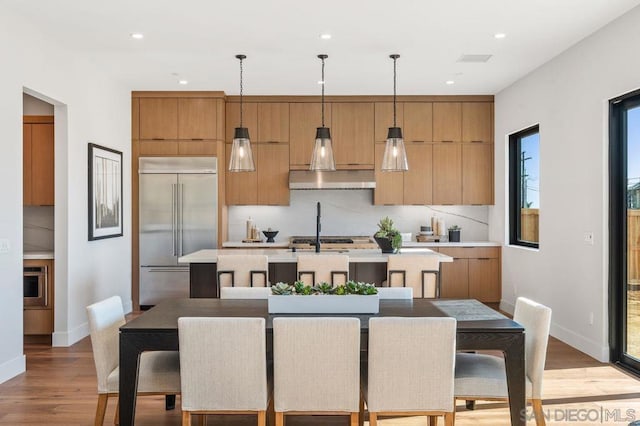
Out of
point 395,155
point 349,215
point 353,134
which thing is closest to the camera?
point 395,155

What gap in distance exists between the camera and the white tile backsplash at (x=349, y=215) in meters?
8.38

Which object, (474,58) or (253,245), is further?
(253,245)

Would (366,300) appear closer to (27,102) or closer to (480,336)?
(480,336)

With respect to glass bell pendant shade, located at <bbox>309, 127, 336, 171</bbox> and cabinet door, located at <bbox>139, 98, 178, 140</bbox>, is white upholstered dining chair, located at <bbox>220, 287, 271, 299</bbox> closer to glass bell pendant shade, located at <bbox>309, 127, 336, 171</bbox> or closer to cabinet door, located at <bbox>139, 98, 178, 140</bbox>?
glass bell pendant shade, located at <bbox>309, 127, 336, 171</bbox>

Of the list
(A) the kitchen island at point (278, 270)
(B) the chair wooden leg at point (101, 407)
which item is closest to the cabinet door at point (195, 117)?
(A) the kitchen island at point (278, 270)

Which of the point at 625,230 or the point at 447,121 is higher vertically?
the point at 447,121

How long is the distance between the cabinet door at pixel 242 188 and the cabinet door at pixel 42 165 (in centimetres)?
244

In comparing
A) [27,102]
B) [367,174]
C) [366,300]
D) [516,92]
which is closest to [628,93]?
[516,92]

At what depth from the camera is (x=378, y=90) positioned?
767 cm

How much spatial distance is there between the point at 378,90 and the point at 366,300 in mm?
4957

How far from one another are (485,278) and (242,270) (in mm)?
4069

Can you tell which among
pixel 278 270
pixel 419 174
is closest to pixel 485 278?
pixel 419 174

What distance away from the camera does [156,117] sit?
770 centimetres

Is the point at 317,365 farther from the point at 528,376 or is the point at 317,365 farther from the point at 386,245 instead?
the point at 386,245
